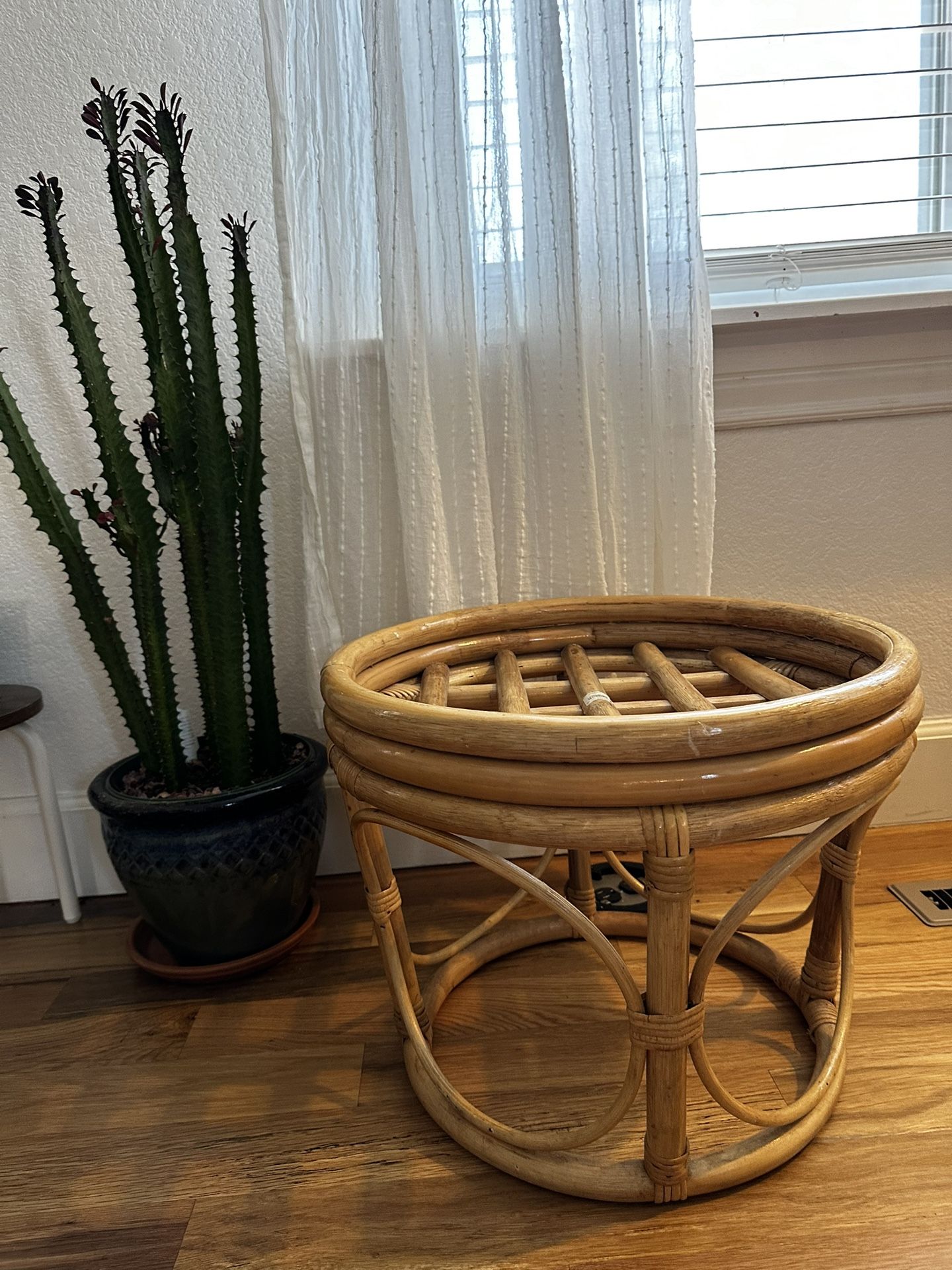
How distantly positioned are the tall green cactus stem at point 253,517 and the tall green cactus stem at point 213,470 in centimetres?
2

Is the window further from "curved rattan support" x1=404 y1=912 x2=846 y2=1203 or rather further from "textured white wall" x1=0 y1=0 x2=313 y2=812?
"curved rattan support" x1=404 y1=912 x2=846 y2=1203

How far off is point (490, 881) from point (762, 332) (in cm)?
87

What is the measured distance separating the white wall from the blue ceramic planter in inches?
10.2

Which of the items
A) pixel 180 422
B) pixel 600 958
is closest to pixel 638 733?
pixel 600 958

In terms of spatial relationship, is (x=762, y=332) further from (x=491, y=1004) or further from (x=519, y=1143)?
(x=519, y=1143)

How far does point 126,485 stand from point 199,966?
1.90 feet

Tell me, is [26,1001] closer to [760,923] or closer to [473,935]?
[473,935]

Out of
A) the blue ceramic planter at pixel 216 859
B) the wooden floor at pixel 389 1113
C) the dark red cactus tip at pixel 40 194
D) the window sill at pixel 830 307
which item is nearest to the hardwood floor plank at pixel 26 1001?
the wooden floor at pixel 389 1113

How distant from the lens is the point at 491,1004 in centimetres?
102

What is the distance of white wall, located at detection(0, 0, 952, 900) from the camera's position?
119cm

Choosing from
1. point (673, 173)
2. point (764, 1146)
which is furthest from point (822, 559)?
point (764, 1146)

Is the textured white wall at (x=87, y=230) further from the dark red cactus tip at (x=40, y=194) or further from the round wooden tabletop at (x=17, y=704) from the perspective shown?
the dark red cactus tip at (x=40, y=194)

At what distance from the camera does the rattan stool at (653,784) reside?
0.62m

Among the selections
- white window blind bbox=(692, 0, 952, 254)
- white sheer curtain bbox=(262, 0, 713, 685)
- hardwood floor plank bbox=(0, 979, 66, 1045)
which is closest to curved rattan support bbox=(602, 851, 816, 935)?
white sheer curtain bbox=(262, 0, 713, 685)
